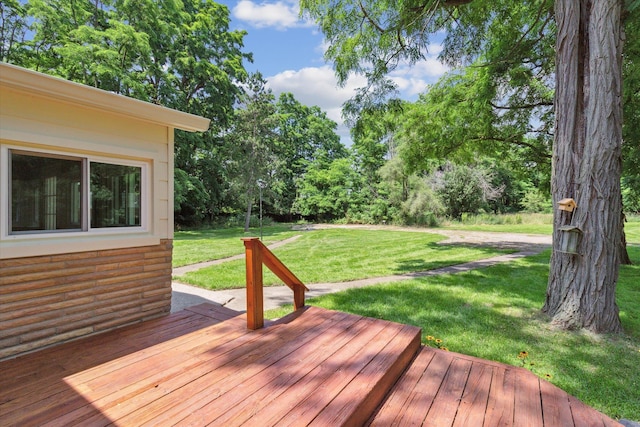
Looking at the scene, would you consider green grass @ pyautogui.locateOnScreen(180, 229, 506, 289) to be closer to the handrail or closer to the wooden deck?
the handrail

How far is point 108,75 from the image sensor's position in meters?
13.4

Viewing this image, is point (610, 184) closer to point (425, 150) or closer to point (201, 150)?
point (425, 150)

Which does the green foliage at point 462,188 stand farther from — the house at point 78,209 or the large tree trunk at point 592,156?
the house at point 78,209

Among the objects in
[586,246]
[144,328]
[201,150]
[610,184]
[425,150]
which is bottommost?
[144,328]

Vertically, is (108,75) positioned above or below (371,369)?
above

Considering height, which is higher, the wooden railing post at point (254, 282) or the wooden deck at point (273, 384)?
the wooden railing post at point (254, 282)

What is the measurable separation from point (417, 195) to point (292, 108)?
59.3 ft

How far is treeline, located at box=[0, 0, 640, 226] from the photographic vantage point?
642cm

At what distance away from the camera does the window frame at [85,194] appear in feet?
8.02

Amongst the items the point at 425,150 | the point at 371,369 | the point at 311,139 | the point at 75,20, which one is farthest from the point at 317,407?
the point at 311,139

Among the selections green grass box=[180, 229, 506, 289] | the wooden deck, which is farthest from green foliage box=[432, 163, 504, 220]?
the wooden deck

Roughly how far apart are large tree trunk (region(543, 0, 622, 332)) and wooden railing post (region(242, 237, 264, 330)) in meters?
3.34

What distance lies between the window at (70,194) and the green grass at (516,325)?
2106 mm

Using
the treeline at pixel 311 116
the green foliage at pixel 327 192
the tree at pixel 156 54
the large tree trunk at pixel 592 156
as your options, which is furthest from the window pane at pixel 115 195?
the green foliage at pixel 327 192
